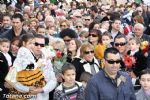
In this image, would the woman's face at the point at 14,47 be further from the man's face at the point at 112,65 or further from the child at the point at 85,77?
the man's face at the point at 112,65

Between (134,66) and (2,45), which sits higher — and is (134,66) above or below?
below

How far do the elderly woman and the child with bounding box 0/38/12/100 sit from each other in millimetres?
1040

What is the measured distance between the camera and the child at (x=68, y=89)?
6.71 m

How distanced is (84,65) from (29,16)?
19.4 feet

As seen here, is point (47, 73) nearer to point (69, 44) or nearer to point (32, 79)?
point (32, 79)

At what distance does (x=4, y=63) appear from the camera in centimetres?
738

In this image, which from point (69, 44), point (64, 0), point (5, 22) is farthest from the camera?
point (64, 0)

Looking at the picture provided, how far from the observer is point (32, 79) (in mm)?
6719

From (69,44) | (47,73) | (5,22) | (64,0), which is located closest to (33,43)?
(47,73)

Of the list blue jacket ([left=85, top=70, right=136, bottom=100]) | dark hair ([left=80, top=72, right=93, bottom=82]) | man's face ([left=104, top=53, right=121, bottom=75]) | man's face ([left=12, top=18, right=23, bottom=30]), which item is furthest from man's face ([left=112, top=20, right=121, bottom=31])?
blue jacket ([left=85, top=70, right=136, bottom=100])

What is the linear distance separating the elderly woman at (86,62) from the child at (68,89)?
2.29 ft

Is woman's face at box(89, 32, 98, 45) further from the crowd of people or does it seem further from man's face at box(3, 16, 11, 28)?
man's face at box(3, 16, 11, 28)

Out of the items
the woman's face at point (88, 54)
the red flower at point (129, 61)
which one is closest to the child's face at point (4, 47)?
the woman's face at point (88, 54)

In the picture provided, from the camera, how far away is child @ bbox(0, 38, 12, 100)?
7207 mm
